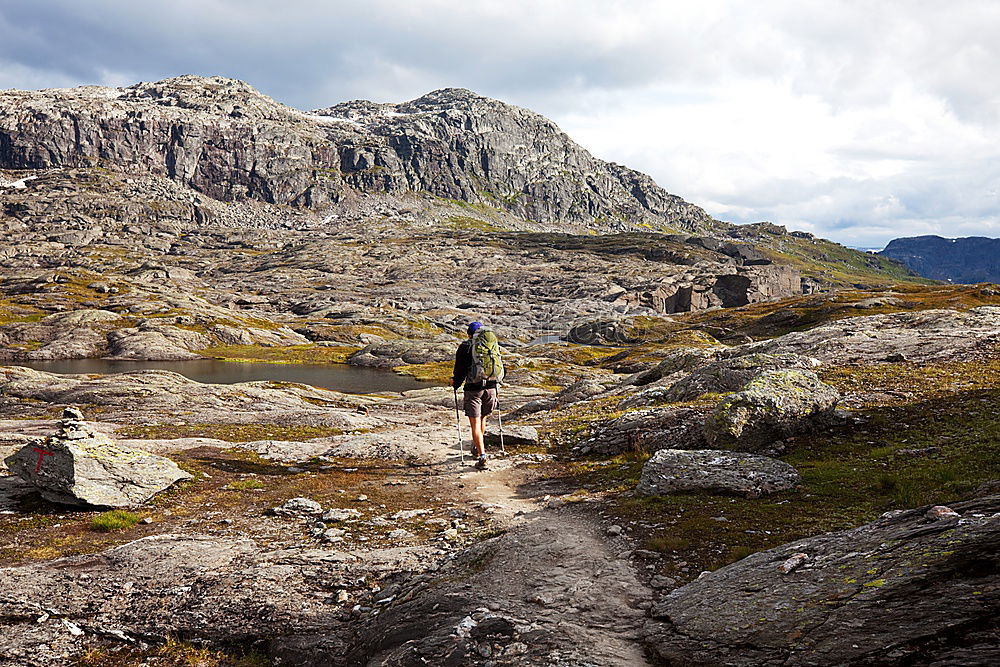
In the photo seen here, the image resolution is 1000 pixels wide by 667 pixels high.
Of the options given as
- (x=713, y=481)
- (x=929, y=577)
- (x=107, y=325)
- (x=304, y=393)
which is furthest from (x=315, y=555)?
(x=107, y=325)

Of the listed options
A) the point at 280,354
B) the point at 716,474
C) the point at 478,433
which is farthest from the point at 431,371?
the point at 716,474

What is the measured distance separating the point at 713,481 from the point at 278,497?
13.8m

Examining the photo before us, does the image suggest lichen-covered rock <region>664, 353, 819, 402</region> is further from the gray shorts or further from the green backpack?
the green backpack

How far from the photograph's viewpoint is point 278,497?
18062 millimetres

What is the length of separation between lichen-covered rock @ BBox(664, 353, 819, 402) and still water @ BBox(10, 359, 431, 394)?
251ft

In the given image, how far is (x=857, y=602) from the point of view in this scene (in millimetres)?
6672

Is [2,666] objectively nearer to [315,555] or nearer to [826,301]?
[315,555]

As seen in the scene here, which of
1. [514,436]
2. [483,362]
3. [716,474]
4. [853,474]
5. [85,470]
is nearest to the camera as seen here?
[853,474]

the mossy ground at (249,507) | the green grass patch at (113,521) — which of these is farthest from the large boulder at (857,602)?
the green grass patch at (113,521)

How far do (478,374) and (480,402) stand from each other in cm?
135

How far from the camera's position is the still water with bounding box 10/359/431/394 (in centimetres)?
10303

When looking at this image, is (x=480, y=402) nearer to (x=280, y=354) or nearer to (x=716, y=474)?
(x=716, y=474)

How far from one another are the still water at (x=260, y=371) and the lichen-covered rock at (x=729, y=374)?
76430 millimetres

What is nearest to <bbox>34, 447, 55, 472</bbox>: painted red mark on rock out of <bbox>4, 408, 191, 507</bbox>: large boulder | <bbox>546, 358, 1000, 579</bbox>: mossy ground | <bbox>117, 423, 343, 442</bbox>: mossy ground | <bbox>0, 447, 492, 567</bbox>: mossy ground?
<bbox>4, 408, 191, 507</bbox>: large boulder
